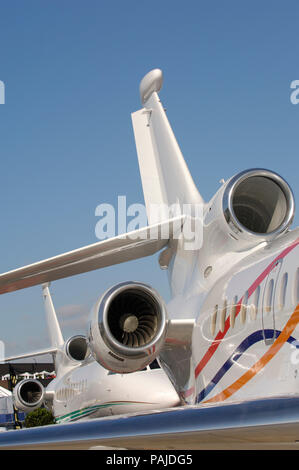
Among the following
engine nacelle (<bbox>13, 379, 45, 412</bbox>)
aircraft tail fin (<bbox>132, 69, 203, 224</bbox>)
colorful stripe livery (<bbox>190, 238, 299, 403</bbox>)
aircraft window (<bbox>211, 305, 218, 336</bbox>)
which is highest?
aircraft tail fin (<bbox>132, 69, 203, 224</bbox>)

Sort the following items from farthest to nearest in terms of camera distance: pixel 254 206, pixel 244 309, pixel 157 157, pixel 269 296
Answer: pixel 157 157
pixel 254 206
pixel 244 309
pixel 269 296

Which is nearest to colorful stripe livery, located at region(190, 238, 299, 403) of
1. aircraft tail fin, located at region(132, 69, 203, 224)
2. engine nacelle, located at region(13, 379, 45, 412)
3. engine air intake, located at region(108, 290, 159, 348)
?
engine air intake, located at region(108, 290, 159, 348)

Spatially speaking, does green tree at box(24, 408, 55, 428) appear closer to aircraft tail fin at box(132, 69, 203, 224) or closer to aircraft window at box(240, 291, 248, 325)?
aircraft tail fin at box(132, 69, 203, 224)

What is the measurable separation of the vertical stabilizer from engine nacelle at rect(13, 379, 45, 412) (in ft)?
6.41

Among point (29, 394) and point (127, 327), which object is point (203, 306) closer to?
point (127, 327)

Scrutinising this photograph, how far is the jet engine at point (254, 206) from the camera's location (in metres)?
8.03

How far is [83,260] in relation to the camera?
8555 mm

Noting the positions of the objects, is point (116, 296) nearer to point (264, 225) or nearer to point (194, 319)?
point (194, 319)

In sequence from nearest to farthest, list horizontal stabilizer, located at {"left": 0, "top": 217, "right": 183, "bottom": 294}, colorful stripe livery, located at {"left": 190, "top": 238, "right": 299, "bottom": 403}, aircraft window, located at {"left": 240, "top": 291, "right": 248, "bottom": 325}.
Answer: colorful stripe livery, located at {"left": 190, "top": 238, "right": 299, "bottom": 403}, aircraft window, located at {"left": 240, "top": 291, "right": 248, "bottom": 325}, horizontal stabilizer, located at {"left": 0, "top": 217, "right": 183, "bottom": 294}

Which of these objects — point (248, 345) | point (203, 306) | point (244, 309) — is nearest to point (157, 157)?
point (203, 306)

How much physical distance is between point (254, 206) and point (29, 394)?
2032 cm

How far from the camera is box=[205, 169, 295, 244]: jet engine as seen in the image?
803 cm

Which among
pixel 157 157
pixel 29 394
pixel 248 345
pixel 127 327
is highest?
pixel 157 157

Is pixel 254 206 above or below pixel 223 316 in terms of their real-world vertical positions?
above
